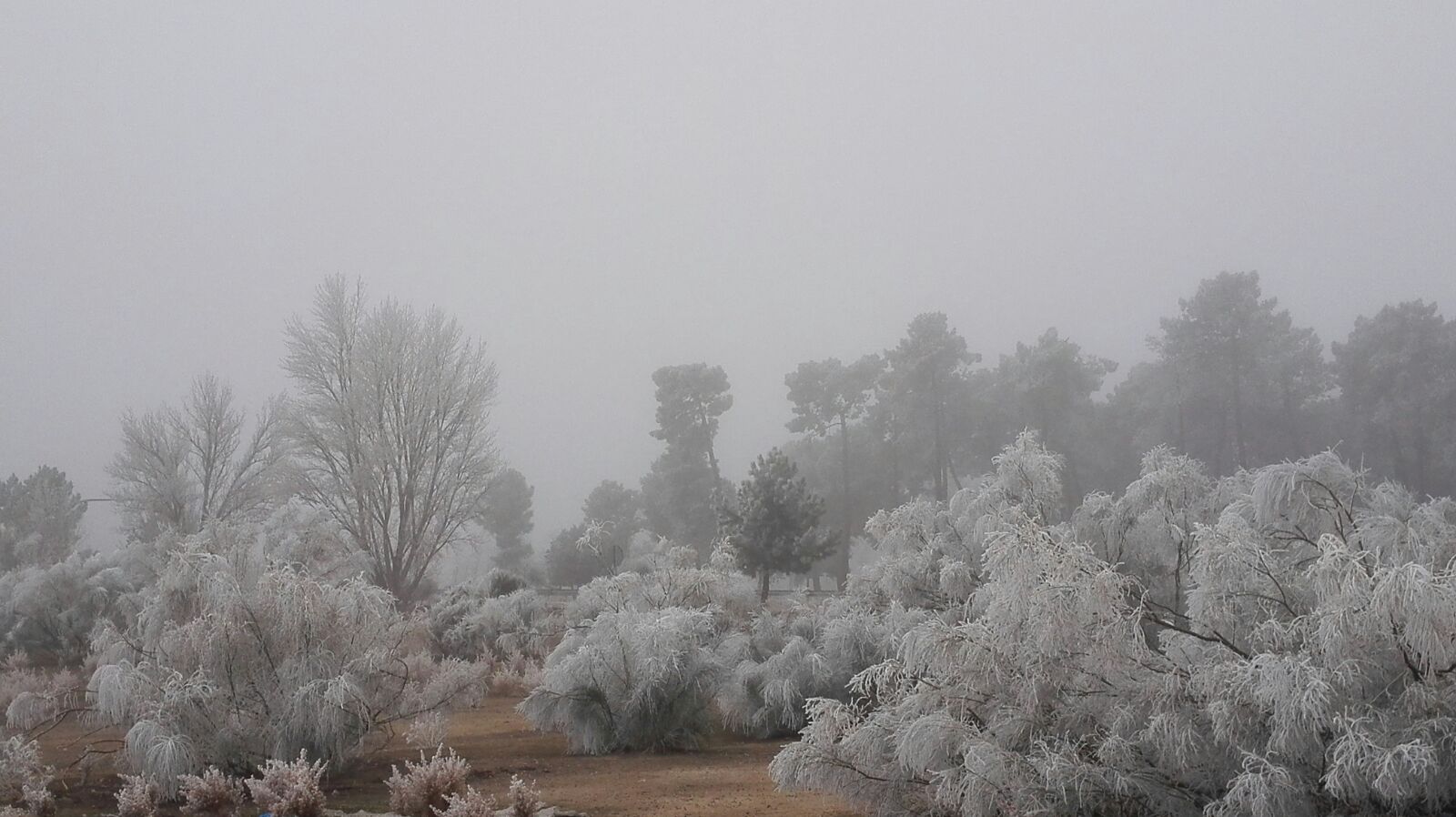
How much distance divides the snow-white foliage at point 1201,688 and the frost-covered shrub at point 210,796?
4690mm

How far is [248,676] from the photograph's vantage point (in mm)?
9406

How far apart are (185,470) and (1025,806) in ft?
95.9

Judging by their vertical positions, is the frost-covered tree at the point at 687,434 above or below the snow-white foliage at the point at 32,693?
above

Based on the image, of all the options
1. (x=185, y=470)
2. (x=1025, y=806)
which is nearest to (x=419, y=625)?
(x=1025, y=806)

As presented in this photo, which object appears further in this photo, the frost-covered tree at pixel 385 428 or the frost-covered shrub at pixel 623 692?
the frost-covered tree at pixel 385 428

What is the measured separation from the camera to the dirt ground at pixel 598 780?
8.09 metres

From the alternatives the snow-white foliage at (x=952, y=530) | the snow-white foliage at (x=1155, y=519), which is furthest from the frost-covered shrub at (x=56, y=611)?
the snow-white foliage at (x=1155, y=519)

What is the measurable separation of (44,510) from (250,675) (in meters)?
38.1

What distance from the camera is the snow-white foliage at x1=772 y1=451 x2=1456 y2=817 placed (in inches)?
207

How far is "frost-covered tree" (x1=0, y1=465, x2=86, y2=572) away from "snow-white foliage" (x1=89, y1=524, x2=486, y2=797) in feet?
96.1

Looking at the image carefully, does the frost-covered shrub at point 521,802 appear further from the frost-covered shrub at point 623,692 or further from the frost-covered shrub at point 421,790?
the frost-covered shrub at point 623,692

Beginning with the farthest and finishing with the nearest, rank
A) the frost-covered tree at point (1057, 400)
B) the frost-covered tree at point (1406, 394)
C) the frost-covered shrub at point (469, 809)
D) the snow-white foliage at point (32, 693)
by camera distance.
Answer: the frost-covered tree at point (1057, 400) < the frost-covered tree at point (1406, 394) < the snow-white foliage at point (32, 693) < the frost-covered shrub at point (469, 809)

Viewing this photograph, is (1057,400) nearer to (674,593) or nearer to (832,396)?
(832,396)

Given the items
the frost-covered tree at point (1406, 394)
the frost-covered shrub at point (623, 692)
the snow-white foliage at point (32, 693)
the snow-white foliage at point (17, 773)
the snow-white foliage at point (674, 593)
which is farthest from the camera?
the frost-covered tree at point (1406, 394)
